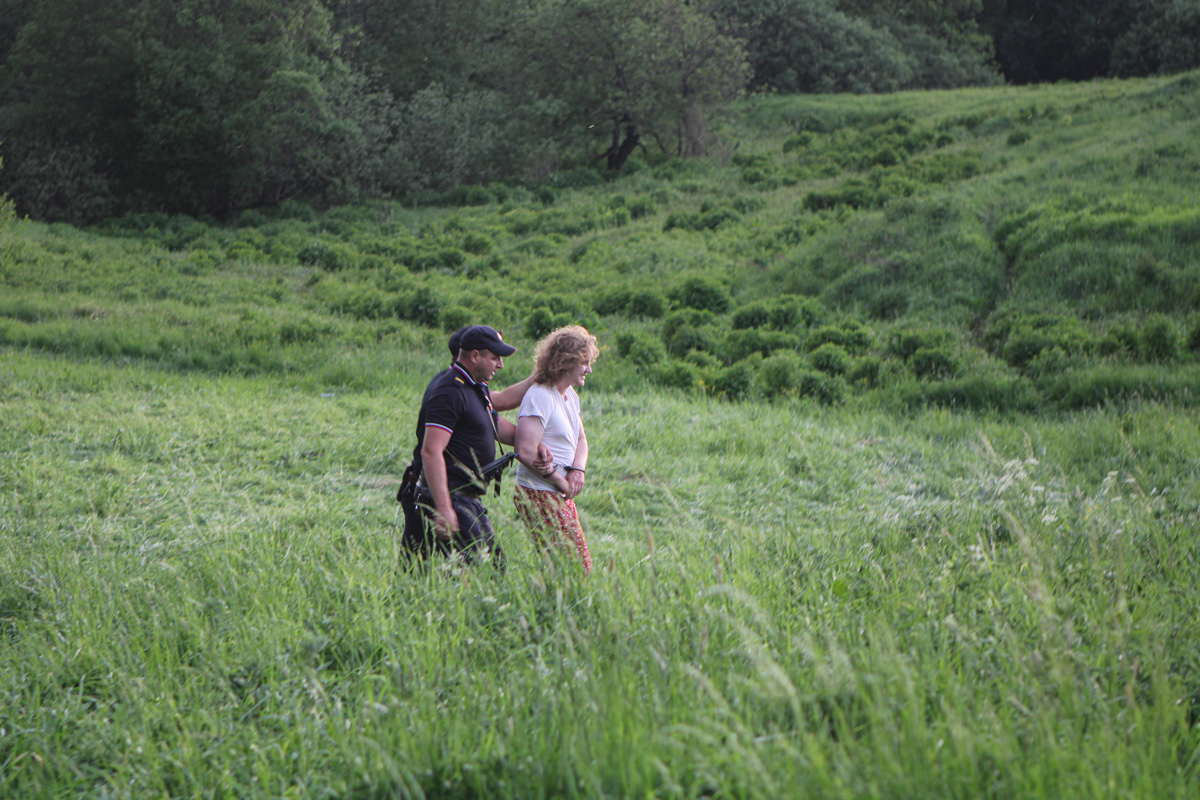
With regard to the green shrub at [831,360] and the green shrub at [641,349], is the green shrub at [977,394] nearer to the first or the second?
the green shrub at [831,360]

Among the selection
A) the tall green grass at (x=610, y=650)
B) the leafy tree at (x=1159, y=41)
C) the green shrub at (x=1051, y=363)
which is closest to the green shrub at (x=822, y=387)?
the green shrub at (x=1051, y=363)

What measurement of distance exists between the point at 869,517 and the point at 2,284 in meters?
18.4

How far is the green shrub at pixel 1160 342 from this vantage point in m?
11.6

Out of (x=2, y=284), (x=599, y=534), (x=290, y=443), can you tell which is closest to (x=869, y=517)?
(x=599, y=534)

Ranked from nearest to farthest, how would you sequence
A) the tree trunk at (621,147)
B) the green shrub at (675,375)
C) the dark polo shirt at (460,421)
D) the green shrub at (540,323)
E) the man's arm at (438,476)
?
the man's arm at (438,476), the dark polo shirt at (460,421), the green shrub at (675,375), the green shrub at (540,323), the tree trunk at (621,147)

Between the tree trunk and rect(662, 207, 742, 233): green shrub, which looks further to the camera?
the tree trunk

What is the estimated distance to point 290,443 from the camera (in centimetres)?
937

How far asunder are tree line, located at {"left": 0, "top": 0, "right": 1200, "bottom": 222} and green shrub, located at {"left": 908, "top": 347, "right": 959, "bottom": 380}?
78.3 feet

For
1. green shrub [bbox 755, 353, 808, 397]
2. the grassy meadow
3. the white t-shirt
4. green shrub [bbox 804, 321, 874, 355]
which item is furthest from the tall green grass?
green shrub [bbox 804, 321, 874, 355]

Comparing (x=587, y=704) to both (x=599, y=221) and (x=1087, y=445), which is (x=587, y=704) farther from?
(x=599, y=221)

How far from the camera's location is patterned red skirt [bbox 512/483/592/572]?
4426 millimetres

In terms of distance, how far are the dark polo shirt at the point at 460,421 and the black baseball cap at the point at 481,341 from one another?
0.14 m

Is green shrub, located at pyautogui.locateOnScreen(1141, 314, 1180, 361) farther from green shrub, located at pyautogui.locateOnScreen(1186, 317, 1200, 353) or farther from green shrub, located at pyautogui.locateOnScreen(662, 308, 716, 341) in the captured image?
green shrub, located at pyautogui.locateOnScreen(662, 308, 716, 341)

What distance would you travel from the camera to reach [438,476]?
429cm
